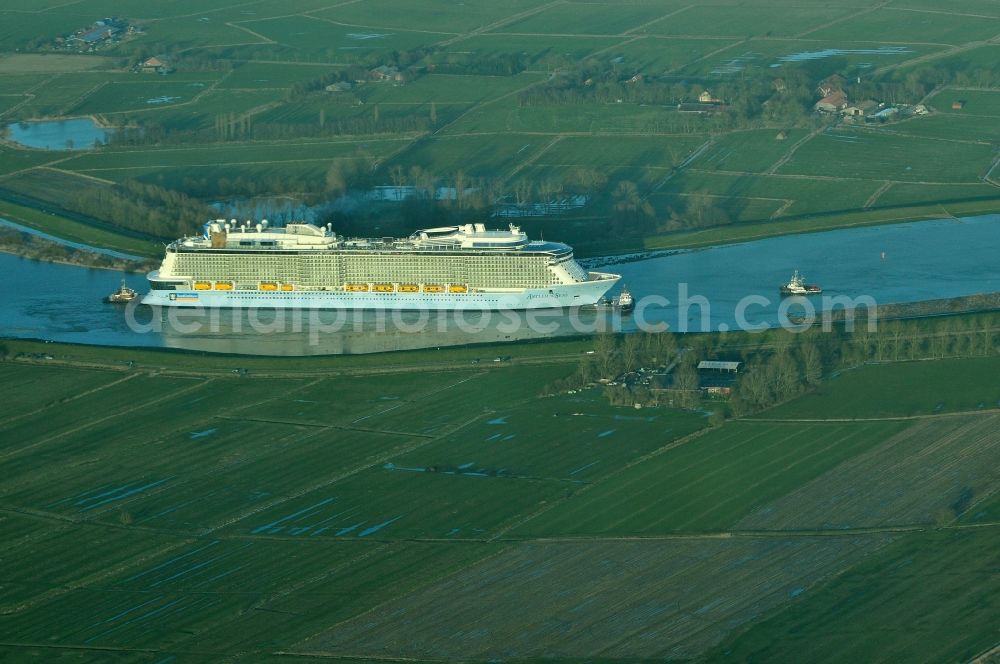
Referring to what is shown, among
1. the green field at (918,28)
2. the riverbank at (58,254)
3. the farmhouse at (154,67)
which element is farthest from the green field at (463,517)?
the green field at (918,28)

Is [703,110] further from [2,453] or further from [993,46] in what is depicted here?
[2,453]

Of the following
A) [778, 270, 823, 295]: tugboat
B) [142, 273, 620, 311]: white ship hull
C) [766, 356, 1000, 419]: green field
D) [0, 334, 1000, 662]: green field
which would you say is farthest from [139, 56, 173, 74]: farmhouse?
[766, 356, 1000, 419]: green field

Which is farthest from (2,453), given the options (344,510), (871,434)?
(871,434)

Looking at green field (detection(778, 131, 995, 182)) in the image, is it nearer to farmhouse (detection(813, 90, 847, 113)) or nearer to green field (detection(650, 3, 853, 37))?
farmhouse (detection(813, 90, 847, 113))

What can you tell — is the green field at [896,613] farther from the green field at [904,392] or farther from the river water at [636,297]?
the river water at [636,297]

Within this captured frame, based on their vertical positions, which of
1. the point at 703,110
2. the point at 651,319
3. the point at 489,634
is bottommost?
the point at 489,634

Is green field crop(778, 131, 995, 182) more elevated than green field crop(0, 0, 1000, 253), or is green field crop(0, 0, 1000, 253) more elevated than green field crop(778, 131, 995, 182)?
green field crop(0, 0, 1000, 253)
